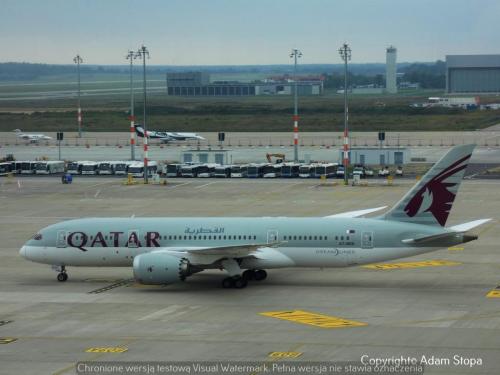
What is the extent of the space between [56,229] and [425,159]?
8457cm

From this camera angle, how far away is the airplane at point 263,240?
52.4 metres

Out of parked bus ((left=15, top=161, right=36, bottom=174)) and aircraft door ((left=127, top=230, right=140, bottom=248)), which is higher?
parked bus ((left=15, top=161, right=36, bottom=174))

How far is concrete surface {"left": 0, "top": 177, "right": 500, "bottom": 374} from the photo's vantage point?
39812mm

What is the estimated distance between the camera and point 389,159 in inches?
5074

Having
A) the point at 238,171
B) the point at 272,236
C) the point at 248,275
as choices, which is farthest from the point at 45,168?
the point at 272,236

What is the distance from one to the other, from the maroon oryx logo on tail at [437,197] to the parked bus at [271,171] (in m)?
66.0

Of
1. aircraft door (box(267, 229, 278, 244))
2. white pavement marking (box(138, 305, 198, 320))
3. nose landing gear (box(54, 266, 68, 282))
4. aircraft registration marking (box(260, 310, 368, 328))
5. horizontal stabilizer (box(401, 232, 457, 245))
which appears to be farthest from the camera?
nose landing gear (box(54, 266, 68, 282))

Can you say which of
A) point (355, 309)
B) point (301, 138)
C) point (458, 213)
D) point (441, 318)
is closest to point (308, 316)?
point (355, 309)

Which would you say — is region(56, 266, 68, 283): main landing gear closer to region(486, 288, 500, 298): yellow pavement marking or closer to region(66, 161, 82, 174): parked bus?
region(486, 288, 500, 298): yellow pavement marking

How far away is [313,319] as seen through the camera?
45.9 metres

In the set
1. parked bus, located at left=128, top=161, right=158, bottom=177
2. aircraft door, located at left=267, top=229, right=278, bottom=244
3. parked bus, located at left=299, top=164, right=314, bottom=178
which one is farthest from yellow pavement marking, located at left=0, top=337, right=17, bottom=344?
parked bus, located at left=128, top=161, right=158, bottom=177

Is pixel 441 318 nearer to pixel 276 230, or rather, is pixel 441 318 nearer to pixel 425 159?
pixel 276 230

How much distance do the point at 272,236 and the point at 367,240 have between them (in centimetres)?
501

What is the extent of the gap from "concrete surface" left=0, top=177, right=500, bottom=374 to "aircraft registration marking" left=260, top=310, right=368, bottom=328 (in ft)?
2.12
